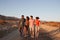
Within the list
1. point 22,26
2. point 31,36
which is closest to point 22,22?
point 22,26

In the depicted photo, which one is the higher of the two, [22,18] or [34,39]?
[22,18]

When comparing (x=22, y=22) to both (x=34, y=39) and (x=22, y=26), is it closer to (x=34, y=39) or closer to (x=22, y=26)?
(x=22, y=26)

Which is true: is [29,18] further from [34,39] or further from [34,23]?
[34,39]

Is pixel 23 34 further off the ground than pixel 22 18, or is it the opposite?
pixel 22 18

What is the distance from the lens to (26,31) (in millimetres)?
20438

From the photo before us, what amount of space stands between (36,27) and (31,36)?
1.22m

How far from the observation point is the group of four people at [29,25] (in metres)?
20.5

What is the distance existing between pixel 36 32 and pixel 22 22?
155 cm

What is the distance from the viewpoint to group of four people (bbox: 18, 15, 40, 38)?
2050 centimetres

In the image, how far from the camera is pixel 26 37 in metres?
20.4

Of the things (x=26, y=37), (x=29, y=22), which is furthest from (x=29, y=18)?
(x=26, y=37)

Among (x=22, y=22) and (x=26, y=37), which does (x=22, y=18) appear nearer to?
(x=22, y=22)

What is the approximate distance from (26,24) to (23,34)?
980mm

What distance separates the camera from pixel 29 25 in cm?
2102
